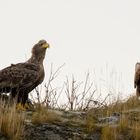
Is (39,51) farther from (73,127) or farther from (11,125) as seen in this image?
(11,125)

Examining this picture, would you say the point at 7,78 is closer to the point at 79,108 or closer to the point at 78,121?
the point at 79,108

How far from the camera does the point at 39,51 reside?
417 inches

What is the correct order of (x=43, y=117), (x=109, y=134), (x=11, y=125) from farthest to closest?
(x=43, y=117)
(x=109, y=134)
(x=11, y=125)

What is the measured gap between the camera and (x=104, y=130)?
7.05m

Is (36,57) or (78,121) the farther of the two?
(36,57)

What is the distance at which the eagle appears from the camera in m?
9.20

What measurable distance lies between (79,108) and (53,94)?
585 millimetres

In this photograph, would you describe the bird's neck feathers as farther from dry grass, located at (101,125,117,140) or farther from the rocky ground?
dry grass, located at (101,125,117,140)

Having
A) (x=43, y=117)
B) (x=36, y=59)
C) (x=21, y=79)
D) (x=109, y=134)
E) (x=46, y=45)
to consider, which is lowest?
(x=109, y=134)

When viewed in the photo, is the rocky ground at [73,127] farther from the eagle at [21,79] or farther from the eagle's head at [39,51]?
the eagle's head at [39,51]

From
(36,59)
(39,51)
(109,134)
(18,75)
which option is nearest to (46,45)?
(39,51)

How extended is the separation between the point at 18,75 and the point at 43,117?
237 cm

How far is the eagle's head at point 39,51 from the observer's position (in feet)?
34.0

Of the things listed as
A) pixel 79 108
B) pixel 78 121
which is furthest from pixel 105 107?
pixel 78 121
